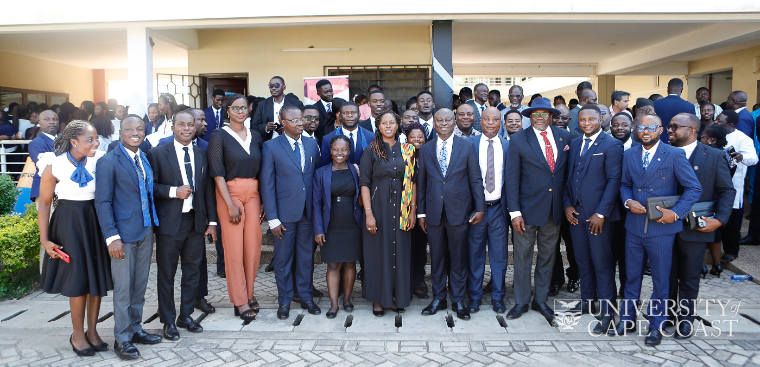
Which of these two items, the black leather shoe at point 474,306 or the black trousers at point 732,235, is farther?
the black trousers at point 732,235

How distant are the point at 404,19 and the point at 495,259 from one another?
13.7 ft

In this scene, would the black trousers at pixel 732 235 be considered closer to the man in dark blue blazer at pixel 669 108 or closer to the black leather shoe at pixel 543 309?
the man in dark blue blazer at pixel 669 108

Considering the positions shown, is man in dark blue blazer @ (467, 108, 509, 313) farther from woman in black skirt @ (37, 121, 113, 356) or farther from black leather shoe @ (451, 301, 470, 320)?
woman in black skirt @ (37, 121, 113, 356)

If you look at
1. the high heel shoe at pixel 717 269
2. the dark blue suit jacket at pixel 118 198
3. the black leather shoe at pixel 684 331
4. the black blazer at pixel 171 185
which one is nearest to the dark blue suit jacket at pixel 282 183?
the black blazer at pixel 171 185

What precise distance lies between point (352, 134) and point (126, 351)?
2.90m

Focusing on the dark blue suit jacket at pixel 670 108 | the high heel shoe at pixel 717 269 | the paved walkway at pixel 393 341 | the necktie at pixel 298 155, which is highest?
the dark blue suit jacket at pixel 670 108

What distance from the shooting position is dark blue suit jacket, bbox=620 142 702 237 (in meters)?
3.92

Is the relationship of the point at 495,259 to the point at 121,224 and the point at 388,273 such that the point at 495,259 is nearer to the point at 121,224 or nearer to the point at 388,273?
the point at 388,273

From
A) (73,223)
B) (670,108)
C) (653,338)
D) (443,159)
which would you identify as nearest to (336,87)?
(443,159)

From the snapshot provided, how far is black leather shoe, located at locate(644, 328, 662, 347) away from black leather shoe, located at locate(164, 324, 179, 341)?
3.84 metres

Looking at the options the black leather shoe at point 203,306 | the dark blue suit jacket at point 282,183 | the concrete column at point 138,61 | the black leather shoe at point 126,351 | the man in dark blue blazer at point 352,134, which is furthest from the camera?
the concrete column at point 138,61

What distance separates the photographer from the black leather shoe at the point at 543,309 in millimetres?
4664

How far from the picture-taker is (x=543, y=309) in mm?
4746

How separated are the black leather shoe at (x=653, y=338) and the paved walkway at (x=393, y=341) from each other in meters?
0.04
